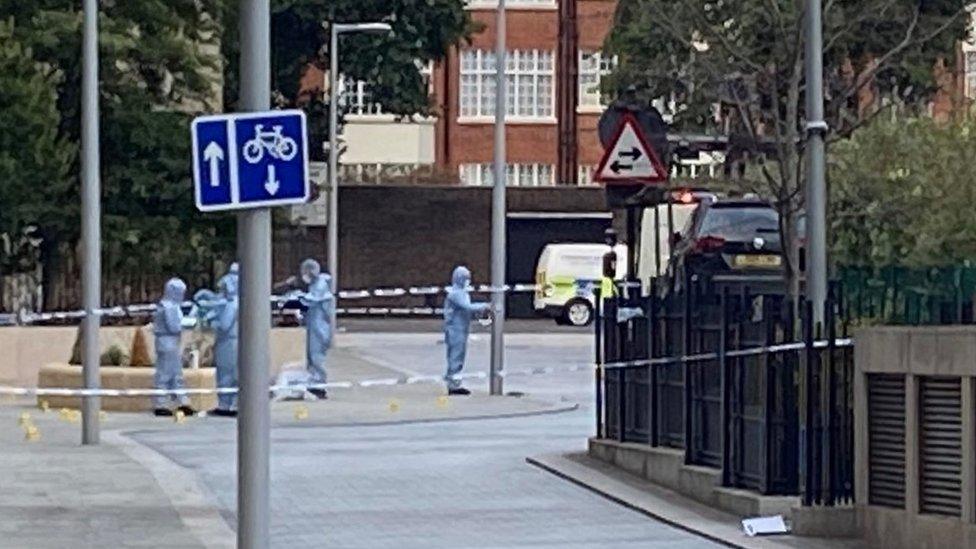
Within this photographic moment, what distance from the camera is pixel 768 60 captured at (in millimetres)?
22141

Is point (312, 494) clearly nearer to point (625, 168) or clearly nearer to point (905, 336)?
point (625, 168)

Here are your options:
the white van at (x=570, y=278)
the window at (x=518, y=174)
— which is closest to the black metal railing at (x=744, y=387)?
the white van at (x=570, y=278)

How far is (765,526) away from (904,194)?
860 cm

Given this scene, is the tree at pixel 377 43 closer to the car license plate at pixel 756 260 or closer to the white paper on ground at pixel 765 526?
the car license plate at pixel 756 260

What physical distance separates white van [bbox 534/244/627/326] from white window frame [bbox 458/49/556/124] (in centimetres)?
904

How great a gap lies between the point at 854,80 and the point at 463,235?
43028 millimetres

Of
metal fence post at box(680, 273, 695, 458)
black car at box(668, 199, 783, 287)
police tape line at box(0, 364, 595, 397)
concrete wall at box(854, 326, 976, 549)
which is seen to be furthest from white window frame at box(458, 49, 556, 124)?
concrete wall at box(854, 326, 976, 549)

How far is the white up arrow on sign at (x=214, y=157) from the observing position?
11.2 meters

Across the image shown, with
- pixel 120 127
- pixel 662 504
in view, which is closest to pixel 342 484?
pixel 662 504

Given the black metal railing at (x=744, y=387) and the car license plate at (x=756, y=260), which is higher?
the car license plate at (x=756, y=260)

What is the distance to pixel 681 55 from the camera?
22328mm

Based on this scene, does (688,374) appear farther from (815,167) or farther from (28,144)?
(28,144)

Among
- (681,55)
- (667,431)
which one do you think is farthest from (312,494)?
(681,55)

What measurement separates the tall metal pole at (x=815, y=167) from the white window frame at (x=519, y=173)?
2027 inches
